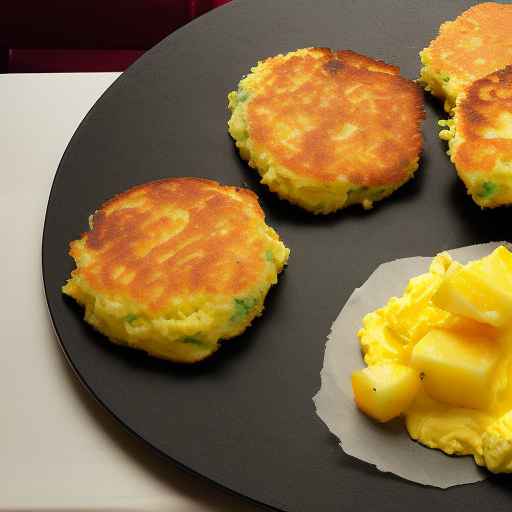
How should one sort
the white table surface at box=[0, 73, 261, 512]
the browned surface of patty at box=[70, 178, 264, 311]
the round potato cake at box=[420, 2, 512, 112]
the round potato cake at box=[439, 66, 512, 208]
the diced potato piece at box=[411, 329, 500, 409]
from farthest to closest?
the round potato cake at box=[420, 2, 512, 112]
the round potato cake at box=[439, 66, 512, 208]
the browned surface of patty at box=[70, 178, 264, 311]
the white table surface at box=[0, 73, 261, 512]
the diced potato piece at box=[411, 329, 500, 409]

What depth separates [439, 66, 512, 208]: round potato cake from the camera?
2279 millimetres

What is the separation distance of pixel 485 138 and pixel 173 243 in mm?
879

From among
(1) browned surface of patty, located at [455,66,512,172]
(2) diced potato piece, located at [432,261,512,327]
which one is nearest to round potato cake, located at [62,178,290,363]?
(2) diced potato piece, located at [432,261,512,327]

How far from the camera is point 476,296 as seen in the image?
184cm

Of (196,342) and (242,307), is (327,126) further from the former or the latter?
(196,342)

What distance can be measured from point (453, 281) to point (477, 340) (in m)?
0.13

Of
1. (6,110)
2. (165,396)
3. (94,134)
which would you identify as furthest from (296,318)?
(6,110)

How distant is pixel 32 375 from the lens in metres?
2.20

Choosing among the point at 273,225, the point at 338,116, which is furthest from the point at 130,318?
the point at 338,116

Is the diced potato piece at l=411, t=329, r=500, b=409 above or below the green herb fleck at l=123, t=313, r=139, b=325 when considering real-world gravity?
above

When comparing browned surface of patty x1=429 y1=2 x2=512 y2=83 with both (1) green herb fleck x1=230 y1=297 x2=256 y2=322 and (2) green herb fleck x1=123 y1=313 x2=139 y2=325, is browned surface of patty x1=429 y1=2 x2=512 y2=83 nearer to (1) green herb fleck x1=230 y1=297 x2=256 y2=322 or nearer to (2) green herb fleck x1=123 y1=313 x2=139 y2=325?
(1) green herb fleck x1=230 y1=297 x2=256 y2=322

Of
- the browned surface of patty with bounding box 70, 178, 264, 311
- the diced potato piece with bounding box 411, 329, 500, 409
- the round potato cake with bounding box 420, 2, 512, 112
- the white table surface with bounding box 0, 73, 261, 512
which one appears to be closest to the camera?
the diced potato piece with bounding box 411, 329, 500, 409

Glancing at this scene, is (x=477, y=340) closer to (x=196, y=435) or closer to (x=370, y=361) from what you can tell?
(x=370, y=361)

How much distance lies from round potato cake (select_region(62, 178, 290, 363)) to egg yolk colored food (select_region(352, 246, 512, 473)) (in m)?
0.36
